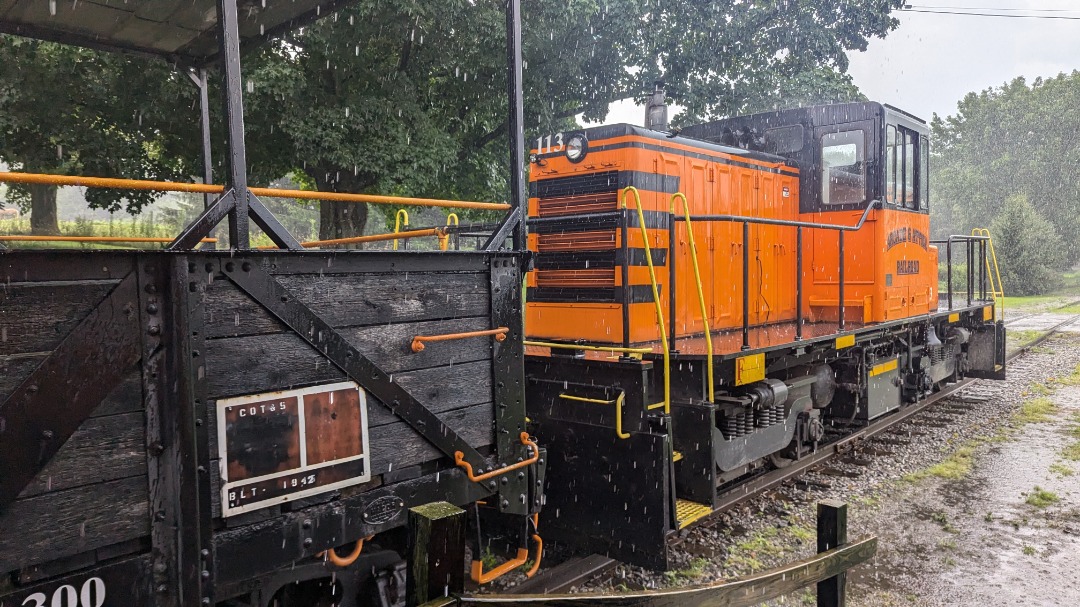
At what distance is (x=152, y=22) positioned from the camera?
3.69 meters

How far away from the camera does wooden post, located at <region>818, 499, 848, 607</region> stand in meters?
3.27

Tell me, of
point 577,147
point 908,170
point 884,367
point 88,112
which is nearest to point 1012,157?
point 908,170

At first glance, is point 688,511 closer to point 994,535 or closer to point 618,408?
point 618,408

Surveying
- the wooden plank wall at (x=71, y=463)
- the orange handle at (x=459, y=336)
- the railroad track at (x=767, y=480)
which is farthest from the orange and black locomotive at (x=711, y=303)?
the wooden plank wall at (x=71, y=463)

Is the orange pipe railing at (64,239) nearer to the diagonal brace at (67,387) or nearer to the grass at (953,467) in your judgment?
the diagonal brace at (67,387)

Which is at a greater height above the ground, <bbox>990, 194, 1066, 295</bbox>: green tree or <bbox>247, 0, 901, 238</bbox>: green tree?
<bbox>247, 0, 901, 238</bbox>: green tree

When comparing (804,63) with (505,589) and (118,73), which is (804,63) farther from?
(505,589)

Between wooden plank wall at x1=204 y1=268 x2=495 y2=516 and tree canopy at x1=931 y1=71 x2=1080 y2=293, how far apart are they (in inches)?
1847

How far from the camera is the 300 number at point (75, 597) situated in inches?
78.1

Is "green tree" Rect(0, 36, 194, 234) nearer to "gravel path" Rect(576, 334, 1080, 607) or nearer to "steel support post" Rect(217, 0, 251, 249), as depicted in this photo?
"steel support post" Rect(217, 0, 251, 249)

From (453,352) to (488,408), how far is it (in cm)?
35

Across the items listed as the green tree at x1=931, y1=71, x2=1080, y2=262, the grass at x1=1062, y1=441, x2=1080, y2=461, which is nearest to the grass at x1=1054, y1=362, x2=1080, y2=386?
the grass at x1=1062, y1=441, x2=1080, y2=461

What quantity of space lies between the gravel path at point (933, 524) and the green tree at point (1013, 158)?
4538 centimetres

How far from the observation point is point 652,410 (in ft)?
15.5
